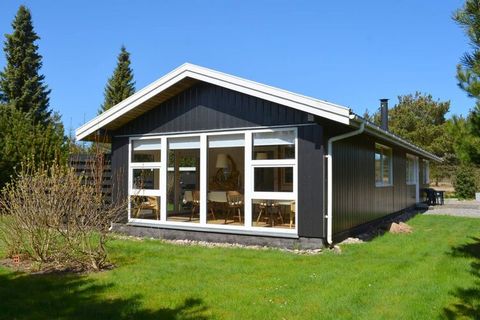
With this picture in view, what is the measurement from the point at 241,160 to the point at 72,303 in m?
7.01

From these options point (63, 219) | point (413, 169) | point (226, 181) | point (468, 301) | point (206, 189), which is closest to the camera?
point (468, 301)

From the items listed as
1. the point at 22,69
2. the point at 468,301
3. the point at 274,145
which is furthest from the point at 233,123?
the point at 22,69

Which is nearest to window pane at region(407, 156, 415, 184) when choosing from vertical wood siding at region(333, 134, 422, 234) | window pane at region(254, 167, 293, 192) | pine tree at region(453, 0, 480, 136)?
vertical wood siding at region(333, 134, 422, 234)

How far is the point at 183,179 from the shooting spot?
44.0ft

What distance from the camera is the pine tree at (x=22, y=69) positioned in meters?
26.9

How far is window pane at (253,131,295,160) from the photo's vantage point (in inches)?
349

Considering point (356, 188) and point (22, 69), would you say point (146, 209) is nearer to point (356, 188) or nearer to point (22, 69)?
point (356, 188)

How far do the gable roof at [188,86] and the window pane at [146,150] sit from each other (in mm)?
Result: 685

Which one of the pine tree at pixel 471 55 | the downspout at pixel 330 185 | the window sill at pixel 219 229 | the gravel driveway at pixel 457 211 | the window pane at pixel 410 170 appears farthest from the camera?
the window pane at pixel 410 170

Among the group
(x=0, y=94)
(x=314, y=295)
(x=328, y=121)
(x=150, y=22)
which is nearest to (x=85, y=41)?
(x=150, y=22)

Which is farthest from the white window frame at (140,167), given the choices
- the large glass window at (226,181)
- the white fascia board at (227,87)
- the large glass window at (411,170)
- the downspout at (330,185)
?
the large glass window at (411,170)

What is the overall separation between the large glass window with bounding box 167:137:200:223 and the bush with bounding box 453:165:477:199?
20303 millimetres

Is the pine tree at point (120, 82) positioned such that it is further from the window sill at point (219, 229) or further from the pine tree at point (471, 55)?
the pine tree at point (471, 55)

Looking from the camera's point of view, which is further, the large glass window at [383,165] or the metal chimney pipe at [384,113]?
the metal chimney pipe at [384,113]
